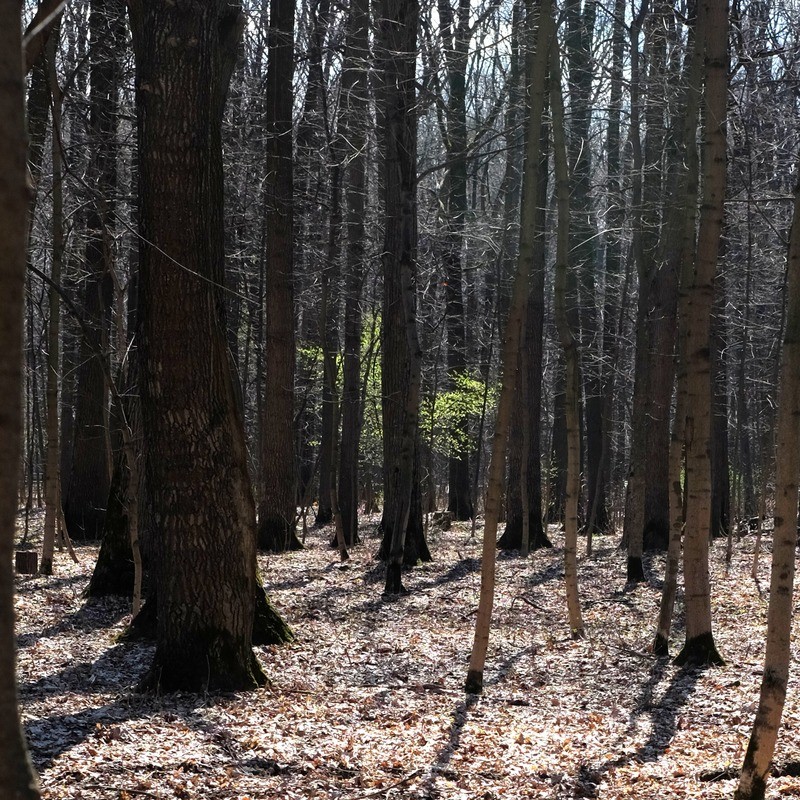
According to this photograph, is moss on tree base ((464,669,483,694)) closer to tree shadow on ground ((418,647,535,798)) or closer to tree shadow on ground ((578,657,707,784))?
tree shadow on ground ((418,647,535,798))

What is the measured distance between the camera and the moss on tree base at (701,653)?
8539 millimetres

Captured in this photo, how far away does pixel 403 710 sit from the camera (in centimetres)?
709

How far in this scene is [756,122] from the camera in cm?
1374

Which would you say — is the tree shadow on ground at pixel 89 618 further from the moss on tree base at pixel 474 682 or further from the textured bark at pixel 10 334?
the textured bark at pixel 10 334

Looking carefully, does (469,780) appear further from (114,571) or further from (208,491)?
(114,571)

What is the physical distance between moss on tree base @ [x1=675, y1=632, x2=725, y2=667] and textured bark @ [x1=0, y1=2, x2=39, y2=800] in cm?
748

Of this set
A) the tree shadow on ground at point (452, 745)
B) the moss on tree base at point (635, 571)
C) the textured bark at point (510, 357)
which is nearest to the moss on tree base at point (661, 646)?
the tree shadow on ground at point (452, 745)

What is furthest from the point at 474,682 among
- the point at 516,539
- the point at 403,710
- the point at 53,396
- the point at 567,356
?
the point at 516,539

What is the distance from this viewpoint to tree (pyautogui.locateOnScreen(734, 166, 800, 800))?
4.52 metres

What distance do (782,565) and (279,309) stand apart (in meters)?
11.9

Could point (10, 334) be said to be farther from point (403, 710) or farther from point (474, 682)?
point (474, 682)

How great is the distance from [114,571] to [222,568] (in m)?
4.12

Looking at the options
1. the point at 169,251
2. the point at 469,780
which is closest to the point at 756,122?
the point at 169,251

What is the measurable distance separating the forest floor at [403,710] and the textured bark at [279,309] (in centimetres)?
386
